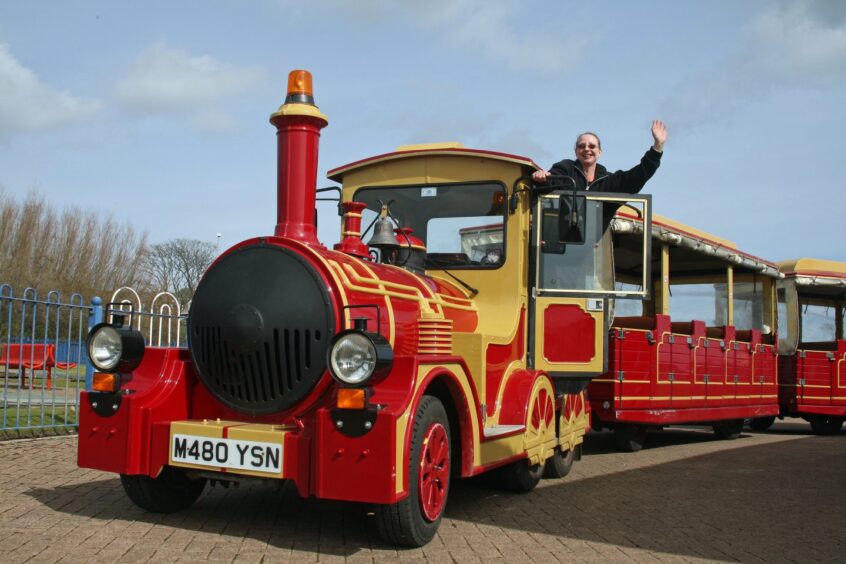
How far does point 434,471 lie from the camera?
4.24 m

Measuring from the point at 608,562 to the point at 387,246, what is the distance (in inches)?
101

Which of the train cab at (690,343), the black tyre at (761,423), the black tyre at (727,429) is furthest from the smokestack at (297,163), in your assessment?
the black tyre at (761,423)

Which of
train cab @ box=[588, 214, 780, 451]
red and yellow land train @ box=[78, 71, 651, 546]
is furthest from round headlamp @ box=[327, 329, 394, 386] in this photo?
train cab @ box=[588, 214, 780, 451]

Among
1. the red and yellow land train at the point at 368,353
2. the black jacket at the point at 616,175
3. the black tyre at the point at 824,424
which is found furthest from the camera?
the black tyre at the point at 824,424

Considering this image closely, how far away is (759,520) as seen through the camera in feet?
17.3

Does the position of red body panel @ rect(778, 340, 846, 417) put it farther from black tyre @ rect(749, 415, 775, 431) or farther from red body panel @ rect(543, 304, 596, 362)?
red body panel @ rect(543, 304, 596, 362)

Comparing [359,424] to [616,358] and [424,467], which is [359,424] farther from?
[616,358]

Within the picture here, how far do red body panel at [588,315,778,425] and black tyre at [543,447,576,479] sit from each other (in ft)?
5.29

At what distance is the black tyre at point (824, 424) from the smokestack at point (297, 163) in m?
11.0

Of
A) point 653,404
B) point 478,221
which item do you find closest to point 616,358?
point 653,404

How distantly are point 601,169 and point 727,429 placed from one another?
19.7 ft

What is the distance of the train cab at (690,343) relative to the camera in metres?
8.64

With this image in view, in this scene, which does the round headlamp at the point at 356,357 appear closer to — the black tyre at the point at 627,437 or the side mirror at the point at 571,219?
the side mirror at the point at 571,219

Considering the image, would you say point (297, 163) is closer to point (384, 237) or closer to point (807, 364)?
point (384, 237)
